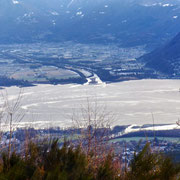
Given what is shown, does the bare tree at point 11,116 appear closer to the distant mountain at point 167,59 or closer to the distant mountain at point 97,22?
the distant mountain at point 167,59

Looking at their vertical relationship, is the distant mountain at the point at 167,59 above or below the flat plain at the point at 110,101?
above

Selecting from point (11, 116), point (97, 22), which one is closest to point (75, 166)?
point (11, 116)

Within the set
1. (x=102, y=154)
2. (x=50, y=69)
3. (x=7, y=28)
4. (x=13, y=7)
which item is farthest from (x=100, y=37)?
(x=102, y=154)

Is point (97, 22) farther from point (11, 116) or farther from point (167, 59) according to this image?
point (11, 116)

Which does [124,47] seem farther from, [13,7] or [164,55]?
[13,7]

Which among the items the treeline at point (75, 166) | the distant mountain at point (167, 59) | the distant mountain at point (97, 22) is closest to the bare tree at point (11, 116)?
the treeline at point (75, 166)
